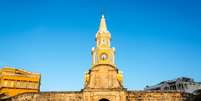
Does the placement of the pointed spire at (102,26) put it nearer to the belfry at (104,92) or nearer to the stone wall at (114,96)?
the belfry at (104,92)

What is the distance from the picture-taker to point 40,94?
4250 centimetres

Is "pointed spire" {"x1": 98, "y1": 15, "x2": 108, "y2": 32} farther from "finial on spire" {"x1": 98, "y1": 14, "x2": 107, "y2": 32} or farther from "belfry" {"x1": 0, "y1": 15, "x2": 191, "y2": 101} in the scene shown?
"belfry" {"x1": 0, "y1": 15, "x2": 191, "y2": 101}

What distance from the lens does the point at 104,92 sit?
40719 mm

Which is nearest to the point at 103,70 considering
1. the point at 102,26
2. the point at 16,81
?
the point at 102,26

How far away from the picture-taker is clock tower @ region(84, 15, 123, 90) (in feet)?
136

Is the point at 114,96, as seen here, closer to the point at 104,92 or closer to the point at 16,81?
the point at 104,92

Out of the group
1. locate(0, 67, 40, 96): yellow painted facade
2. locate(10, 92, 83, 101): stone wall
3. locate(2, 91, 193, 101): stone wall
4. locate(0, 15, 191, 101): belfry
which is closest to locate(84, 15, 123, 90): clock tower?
locate(0, 15, 191, 101): belfry

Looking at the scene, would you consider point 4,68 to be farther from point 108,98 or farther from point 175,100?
point 175,100

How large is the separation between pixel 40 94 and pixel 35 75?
58.8ft

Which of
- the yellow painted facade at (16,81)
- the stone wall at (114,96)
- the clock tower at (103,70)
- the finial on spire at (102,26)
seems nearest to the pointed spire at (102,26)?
the finial on spire at (102,26)

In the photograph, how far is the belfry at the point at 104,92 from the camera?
133ft

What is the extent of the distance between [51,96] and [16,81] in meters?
16.9

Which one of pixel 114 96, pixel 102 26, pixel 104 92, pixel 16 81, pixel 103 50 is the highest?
pixel 102 26

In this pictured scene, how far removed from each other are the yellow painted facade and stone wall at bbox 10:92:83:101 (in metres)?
12.3
